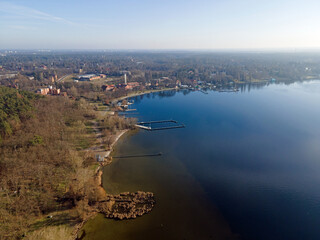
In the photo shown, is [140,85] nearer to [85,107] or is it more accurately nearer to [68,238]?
[85,107]

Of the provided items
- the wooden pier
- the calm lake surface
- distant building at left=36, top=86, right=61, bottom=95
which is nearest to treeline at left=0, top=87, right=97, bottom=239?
the calm lake surface

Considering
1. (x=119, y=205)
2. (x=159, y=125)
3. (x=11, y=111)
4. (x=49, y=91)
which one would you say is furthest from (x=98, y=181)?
(x=49, y=91)

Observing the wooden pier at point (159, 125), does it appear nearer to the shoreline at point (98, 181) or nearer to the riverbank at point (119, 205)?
the shoreline at point (98, 181)

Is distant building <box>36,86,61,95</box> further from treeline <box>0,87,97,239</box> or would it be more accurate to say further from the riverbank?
the riverbank

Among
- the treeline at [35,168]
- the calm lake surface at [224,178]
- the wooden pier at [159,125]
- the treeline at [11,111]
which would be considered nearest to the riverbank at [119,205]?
the calm lake surface at [224,178]

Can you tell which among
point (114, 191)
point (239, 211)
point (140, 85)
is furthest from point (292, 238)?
point (140, 85)
